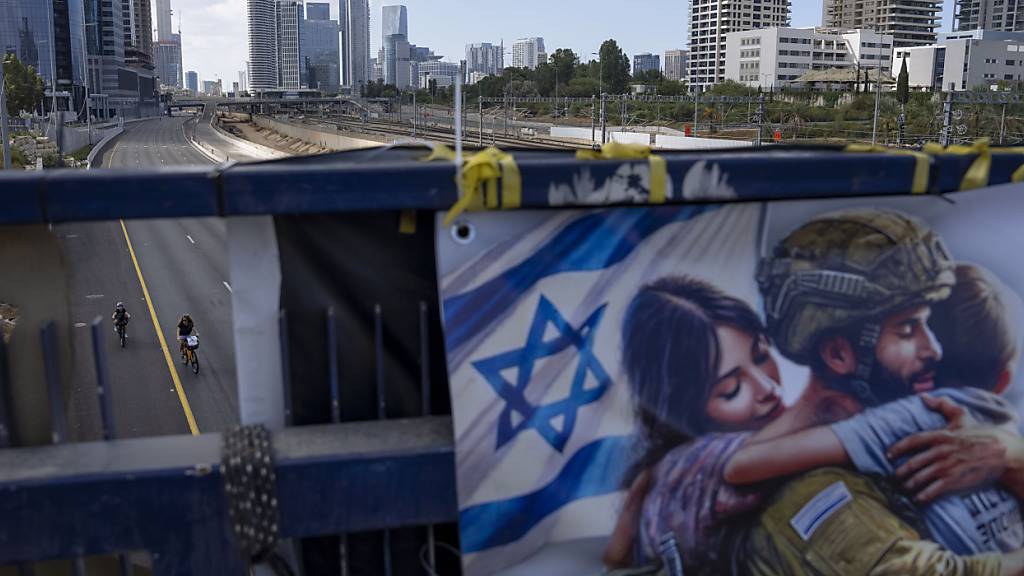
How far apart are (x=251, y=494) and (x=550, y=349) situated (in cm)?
150

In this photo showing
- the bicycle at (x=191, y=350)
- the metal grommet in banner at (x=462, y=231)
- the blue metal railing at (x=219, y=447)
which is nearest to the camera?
the blue metal railing at (x=219, y=447)

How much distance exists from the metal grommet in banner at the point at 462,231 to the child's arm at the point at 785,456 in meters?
1.70

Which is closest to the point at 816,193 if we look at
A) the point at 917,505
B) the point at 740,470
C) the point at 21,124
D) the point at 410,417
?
the point at 740,470

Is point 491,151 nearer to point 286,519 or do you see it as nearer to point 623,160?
point 623,160

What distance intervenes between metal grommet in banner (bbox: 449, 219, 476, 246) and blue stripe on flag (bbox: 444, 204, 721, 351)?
8.8 inches

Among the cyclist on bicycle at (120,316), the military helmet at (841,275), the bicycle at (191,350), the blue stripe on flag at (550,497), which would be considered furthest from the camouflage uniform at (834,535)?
the cyclist on bicycle at (120,316)

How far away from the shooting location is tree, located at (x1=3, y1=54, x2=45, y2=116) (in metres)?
83.9

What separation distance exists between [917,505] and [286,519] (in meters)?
3.12

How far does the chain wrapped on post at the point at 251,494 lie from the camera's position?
13.3 ft

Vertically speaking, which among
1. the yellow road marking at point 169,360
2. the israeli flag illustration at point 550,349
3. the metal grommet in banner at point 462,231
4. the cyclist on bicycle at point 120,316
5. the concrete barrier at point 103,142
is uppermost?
the metal grommet in banner at point 462,231

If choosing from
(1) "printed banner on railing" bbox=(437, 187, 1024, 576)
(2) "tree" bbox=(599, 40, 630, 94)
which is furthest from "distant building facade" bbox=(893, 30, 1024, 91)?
(1) "printed banner on railing" bbox=(437, 187, 1024, 576)

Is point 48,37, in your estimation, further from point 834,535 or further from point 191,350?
point 834,535

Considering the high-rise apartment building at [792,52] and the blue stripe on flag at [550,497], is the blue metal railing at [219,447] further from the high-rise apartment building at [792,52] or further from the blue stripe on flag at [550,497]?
the high-rise apartment building at [792,52]

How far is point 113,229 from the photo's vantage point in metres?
51.8
